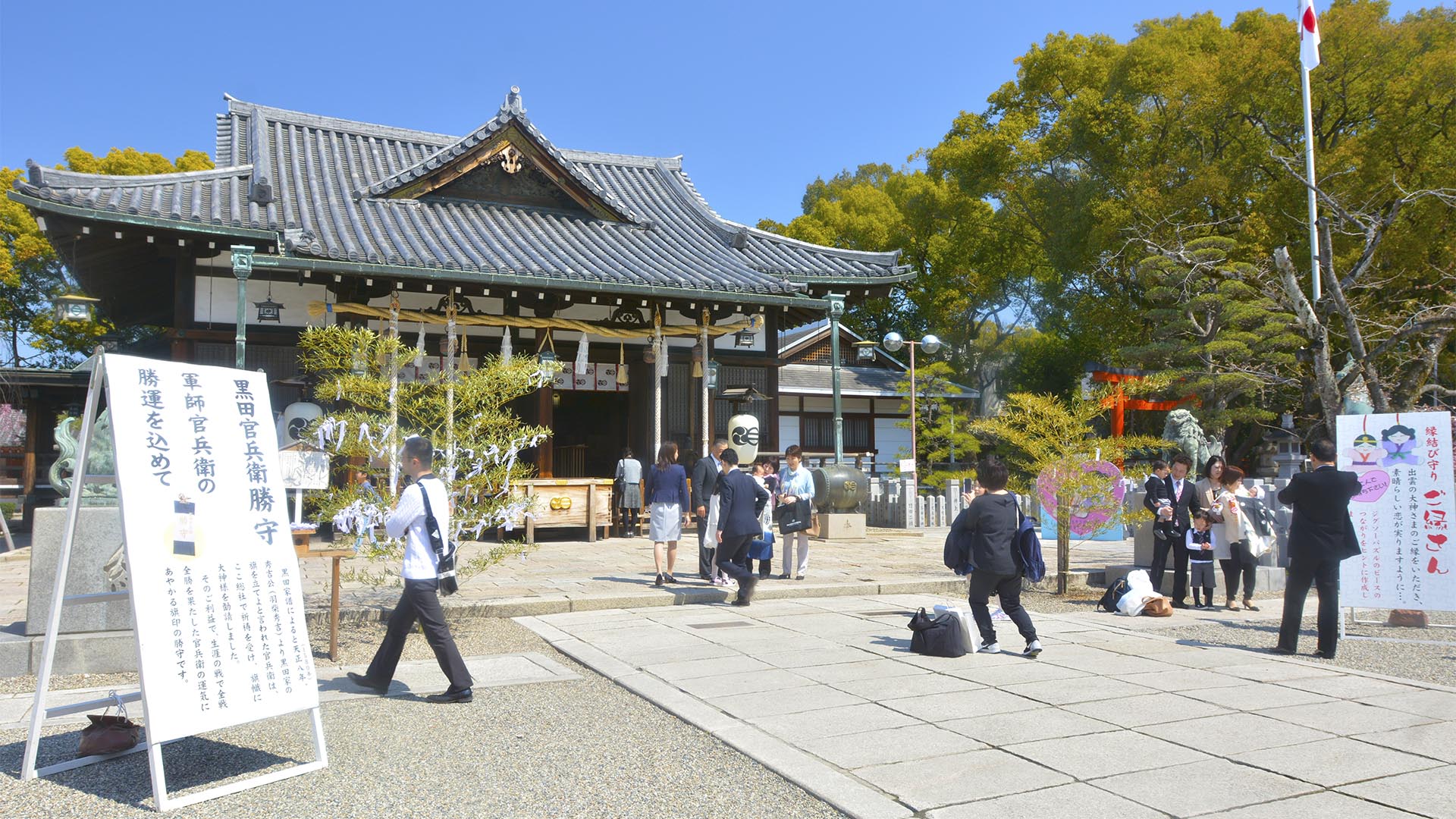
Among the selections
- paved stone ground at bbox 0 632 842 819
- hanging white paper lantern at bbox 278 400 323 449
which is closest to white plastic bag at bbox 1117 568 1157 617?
paved stone ground at bbox 0 632 842 819

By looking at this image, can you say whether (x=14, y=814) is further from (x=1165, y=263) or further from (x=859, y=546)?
(x=1165, y=263)

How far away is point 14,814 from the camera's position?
3711 mm

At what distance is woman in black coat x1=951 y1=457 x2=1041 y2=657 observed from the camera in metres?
6.59

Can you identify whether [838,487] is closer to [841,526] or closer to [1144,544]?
[841,526]

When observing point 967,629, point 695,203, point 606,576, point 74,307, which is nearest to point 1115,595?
point 967,629

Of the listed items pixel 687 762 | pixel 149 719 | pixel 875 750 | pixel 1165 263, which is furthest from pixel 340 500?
pixel 1165 263

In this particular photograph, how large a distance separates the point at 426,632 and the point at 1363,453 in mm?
7306

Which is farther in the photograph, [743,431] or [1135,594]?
[743,431]

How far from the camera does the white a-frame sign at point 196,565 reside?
3945 millimetres

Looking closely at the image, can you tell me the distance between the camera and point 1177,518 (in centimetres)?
929

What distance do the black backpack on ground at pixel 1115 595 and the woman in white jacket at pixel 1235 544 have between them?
1017 mm

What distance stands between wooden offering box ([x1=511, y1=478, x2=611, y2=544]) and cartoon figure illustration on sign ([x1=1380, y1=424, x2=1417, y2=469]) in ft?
32.9

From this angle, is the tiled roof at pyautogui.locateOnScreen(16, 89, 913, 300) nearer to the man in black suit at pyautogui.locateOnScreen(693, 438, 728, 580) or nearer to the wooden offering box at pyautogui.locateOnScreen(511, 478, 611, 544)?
the wooden offering box at pyautogui.locateOnScreen(511, 478, 611, 544)

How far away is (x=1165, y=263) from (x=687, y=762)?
1818 cm
